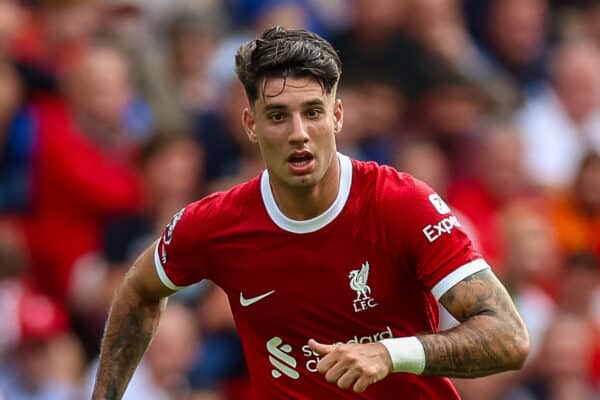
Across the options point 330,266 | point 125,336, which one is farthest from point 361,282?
point 125,336

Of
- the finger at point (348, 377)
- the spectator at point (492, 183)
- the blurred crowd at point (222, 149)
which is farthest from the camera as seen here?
the spectator at point (492, 183)

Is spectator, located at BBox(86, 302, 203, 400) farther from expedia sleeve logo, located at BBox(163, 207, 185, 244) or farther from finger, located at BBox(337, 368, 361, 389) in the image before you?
finger, located at BBox(337, 368, 361, 389)

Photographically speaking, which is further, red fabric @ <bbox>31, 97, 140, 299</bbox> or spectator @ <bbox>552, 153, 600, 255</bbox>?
spectator @ <bbox>552, 153, 600, 255</bbox>

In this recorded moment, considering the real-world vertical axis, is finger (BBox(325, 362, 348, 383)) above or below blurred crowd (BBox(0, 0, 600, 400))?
below

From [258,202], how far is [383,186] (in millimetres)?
549

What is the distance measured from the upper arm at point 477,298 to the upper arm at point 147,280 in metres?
1.32

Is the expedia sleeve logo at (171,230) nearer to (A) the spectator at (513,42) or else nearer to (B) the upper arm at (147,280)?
(B) the upper arm at (147,280)

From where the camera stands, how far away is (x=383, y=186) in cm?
599

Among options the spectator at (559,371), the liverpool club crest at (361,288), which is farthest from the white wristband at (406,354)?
the spectator at (559,371)

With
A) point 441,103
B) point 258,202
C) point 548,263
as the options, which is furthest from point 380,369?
point 441,103

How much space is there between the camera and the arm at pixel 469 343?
5551 mm

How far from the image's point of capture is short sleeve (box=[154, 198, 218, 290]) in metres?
6.27

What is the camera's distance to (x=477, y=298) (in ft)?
18.8

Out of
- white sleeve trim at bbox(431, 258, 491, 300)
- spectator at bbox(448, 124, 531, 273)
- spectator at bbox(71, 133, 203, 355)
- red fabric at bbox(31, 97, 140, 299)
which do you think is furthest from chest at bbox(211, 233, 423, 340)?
spectator at bbox(448, 124, 531, 273)
